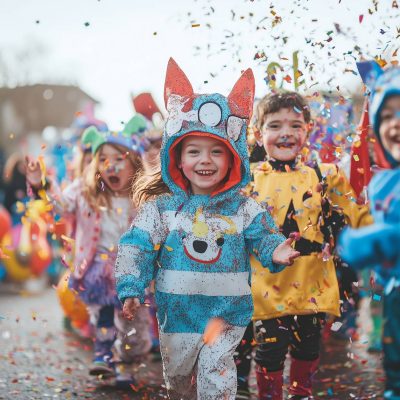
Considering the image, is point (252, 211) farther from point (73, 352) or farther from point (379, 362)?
point (73, 352)

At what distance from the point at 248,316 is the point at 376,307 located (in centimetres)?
683

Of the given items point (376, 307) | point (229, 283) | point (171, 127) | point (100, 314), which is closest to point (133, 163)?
point (100, 314)

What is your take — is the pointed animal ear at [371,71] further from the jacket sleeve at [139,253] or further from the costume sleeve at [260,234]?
the jacket sleeve at [139,253]

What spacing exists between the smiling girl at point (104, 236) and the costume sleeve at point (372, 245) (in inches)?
135

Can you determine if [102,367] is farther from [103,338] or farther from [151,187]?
[151,187]

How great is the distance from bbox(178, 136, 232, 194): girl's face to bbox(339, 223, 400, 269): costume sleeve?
1.56 meters

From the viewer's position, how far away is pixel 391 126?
9.41ft

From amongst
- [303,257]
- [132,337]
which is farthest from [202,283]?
[132,337]

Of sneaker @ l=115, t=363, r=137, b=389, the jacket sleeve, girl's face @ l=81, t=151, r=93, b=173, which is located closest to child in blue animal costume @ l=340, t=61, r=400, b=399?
the jacket sleeve

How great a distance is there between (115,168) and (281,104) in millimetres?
1697

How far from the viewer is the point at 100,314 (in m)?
6.00

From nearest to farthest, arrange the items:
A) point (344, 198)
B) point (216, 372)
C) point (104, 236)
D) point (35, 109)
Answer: point (216, 372), point (344, 198), point (104, 236), point (35, 109)

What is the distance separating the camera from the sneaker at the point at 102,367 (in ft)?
19.0

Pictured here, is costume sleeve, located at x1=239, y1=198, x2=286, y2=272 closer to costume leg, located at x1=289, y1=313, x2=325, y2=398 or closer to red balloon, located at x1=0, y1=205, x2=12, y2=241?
costume leg, located at x1=289, y1=313, x2=325, y2=398
